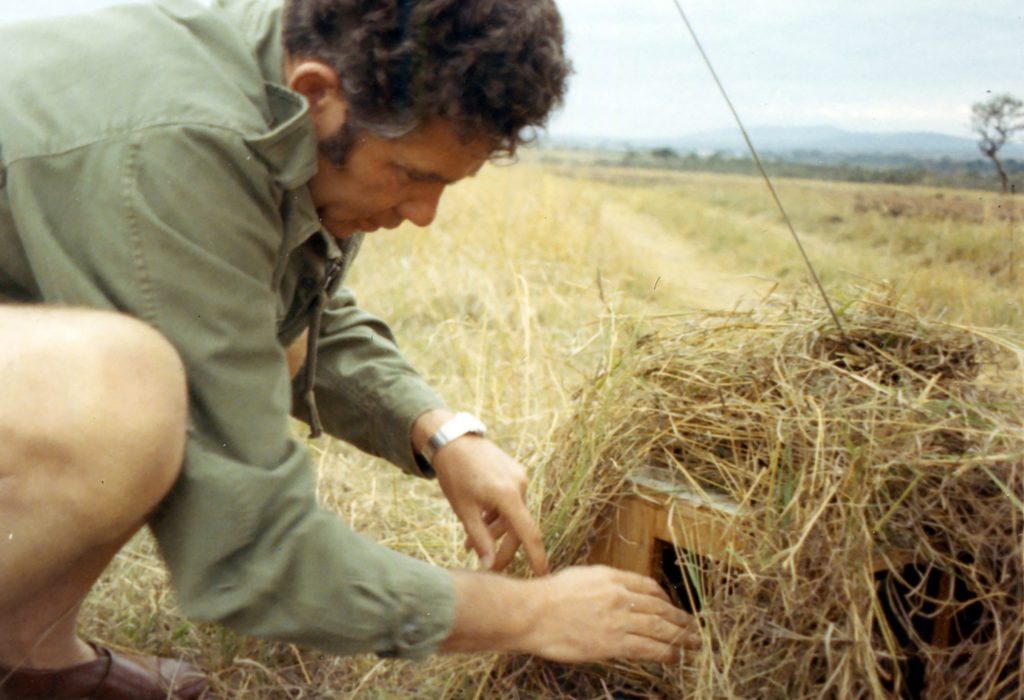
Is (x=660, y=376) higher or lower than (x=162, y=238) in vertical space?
lower

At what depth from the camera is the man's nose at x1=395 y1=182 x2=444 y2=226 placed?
1561mm

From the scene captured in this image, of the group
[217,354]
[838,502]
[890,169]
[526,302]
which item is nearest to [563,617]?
[838,502]

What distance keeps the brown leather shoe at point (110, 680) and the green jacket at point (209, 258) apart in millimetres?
581

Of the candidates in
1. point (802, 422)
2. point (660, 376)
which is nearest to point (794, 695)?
point (802, 422)

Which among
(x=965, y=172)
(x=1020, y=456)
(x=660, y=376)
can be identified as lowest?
(x=660, y=376)

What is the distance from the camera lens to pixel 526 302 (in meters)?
2.42

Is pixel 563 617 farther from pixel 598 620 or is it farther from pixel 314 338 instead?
pixel 314 338

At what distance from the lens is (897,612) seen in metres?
1.60

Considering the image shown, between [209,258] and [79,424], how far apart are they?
263 millimetres

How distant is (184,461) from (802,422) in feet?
3.07

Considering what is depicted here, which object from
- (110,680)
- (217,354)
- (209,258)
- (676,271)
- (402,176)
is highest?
(402,176)

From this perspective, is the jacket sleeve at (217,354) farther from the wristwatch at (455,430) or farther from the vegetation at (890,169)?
the vegetation at (890,169)

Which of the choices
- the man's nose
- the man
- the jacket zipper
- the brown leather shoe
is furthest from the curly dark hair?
the brown leather shoe

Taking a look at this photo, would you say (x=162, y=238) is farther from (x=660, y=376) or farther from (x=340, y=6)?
(x=660, y=376)
